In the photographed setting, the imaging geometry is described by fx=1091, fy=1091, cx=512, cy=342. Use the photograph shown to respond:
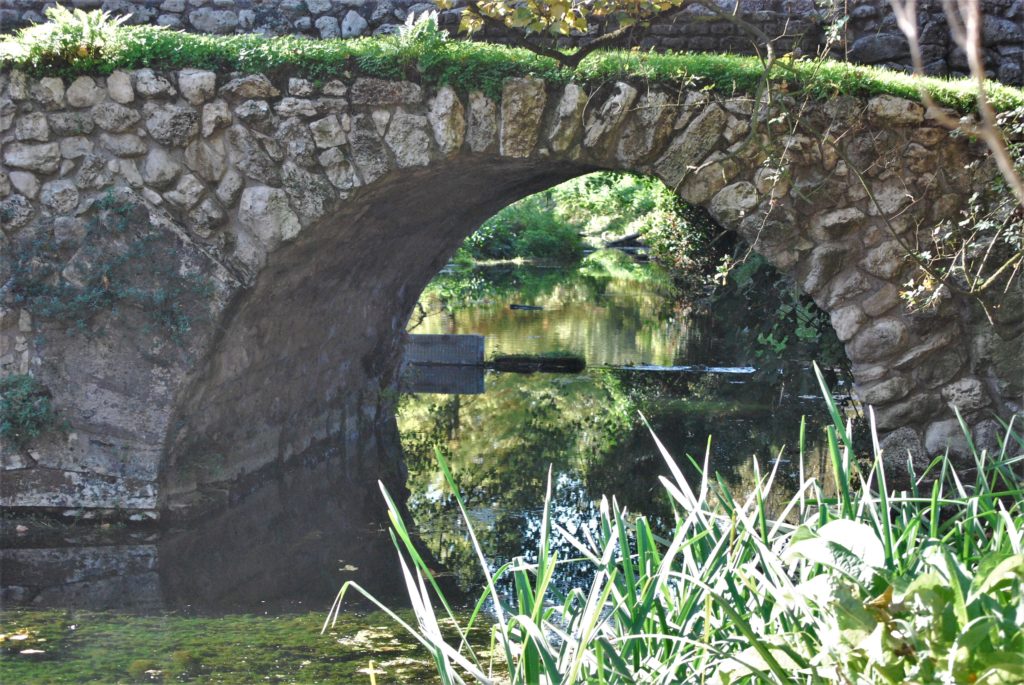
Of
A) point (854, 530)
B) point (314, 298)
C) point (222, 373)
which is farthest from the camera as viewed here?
point (314, 298)

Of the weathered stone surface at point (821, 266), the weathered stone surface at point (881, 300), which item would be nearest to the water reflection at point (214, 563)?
the weathered stone surface at point (821, 266)

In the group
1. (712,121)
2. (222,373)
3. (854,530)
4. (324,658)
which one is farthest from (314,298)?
(854,530)

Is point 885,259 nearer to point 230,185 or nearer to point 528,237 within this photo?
point 230,185

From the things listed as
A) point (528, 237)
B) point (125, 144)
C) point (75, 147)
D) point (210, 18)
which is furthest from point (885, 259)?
point (528, 237)

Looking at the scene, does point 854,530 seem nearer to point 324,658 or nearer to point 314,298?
point 324,658

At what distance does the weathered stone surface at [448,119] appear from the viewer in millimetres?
5367

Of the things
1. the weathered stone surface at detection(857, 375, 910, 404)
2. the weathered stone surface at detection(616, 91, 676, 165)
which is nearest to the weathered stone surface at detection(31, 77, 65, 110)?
the weathered stone surface at detection(616, 91, 676, 165)

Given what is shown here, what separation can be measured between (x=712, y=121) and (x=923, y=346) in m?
1.50

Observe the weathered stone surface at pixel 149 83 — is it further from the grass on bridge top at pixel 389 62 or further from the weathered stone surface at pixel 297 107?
the weathered stone surface at pixel 297 107

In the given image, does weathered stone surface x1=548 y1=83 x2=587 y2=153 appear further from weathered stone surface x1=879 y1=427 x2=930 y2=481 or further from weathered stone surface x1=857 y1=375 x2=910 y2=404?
weathered stone surface x1=879 y1=427 x2=930 y2=481

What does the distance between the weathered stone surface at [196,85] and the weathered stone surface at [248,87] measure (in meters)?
0.06

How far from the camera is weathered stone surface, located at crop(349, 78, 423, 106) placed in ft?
17.7

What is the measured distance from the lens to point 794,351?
25.0ft

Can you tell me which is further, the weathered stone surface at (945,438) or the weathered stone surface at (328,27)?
the weathered stone surface at (328,27)
